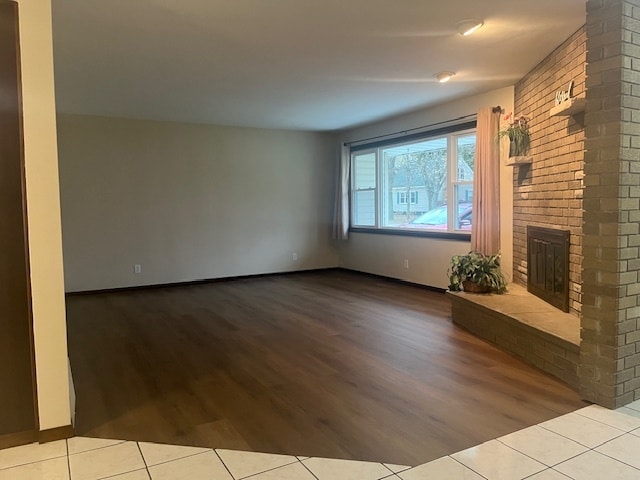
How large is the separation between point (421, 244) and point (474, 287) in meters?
1.92

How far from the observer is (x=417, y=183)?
665cm

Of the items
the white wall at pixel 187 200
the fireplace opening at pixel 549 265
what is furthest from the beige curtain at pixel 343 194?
the fireplace opening at pixel 549 265

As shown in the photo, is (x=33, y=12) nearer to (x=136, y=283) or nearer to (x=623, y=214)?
(x=623, y=214)

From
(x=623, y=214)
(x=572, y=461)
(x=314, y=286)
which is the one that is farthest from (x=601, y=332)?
(x=314, y=286)

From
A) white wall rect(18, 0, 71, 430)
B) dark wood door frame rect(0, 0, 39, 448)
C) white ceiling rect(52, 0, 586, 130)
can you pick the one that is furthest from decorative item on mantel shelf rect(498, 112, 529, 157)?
dark wood door frame rect(0, 0, 39, 448)

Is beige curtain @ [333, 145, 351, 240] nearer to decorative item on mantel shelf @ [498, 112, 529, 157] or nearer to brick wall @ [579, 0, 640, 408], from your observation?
decorative item on mantel shelf @ [498, 112, 529, 157]

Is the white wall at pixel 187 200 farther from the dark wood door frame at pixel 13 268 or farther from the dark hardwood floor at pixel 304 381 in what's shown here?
the dark wood door frame at pixel 13 268

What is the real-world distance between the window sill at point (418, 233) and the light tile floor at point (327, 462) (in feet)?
11.5

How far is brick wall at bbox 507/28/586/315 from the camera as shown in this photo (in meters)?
3.56

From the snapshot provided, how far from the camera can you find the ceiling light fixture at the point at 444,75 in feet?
14.5

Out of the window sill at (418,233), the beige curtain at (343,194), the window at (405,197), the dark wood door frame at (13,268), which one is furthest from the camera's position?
the beige curtain at (343,194)

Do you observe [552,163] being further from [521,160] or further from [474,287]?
[474,287]

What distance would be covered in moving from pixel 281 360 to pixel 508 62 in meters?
3.21

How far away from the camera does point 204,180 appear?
705cm
